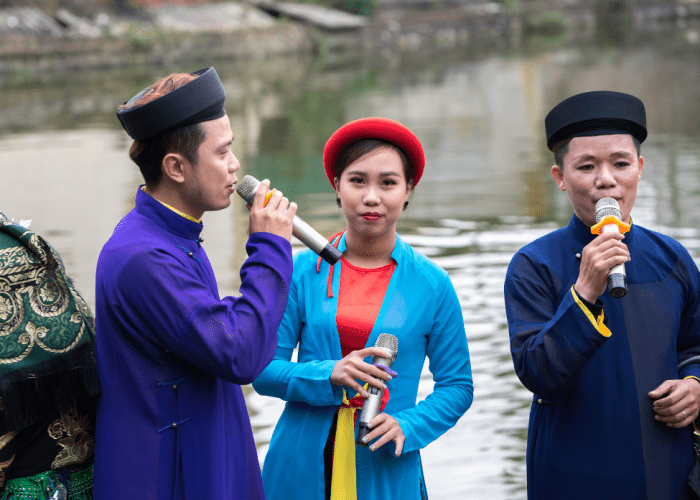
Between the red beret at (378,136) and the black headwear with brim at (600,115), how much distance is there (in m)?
0.44

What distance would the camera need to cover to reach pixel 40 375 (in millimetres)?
1977

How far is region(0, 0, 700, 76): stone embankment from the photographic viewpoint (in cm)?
2795

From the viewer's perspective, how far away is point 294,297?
2.61 m

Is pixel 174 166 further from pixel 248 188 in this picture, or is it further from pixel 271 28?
pixel 271 28

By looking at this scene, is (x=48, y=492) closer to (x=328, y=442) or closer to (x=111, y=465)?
(x=111, y=465)

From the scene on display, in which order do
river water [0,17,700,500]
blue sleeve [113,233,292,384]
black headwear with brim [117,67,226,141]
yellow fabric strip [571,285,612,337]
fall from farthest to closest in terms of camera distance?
river water [0,17,700,500]
yellow fabric strip [571,285,612,337]
black headwear with brim [117,67,226,141]
blue sleeve [113,233,292,384]

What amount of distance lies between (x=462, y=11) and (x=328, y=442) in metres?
39.7

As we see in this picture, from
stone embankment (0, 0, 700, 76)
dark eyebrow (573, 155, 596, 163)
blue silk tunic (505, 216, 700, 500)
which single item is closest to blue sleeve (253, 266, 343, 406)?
blue silk tunic (505, 216, 700, 500)

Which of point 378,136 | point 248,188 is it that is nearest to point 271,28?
point 378,136

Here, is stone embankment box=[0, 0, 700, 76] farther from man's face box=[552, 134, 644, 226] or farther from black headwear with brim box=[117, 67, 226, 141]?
man's face box=[552, 134, 644, 226]

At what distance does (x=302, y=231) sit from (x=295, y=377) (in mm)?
458

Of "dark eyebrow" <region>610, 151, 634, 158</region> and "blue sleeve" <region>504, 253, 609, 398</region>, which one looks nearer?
"blue sleeve" <region>504, 253, 609, 398</region>

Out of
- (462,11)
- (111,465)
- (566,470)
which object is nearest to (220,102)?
(111,465)

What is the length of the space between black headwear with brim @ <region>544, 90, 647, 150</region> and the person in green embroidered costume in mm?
1415
